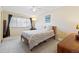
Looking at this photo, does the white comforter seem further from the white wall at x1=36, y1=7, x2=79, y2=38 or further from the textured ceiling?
the textured ceiling

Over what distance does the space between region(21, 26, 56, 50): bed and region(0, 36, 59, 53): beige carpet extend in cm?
7

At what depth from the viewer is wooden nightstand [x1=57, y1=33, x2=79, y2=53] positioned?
62.4 inches

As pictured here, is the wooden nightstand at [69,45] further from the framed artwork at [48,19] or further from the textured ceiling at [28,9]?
the textured ceiling at [28,9]

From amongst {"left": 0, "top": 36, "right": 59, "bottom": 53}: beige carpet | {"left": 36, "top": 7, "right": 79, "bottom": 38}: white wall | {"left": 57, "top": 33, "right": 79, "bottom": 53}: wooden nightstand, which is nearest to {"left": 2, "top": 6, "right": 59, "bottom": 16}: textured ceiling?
{"left": 36, "top": 7, "right": 79, "bottom": 38}: white wall

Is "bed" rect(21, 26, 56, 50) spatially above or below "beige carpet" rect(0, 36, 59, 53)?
above

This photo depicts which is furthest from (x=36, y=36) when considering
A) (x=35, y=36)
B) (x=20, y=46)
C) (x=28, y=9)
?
(x=28, y=9)

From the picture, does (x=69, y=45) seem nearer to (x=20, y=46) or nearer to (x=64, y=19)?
(x=64, y=19)

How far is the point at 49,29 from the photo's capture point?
1.80 m

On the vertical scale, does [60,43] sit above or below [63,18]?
below

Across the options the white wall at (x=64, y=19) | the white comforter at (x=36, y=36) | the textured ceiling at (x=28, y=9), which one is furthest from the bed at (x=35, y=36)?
the textured ceiling at (x=28, y=9)
